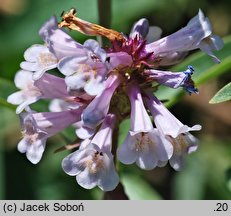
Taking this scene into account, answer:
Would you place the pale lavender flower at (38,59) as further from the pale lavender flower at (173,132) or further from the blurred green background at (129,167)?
the blurred green background at (129,167)

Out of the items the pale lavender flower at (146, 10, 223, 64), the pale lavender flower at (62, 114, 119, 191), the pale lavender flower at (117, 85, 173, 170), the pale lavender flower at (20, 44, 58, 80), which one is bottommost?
the pale lavender flower at (62, 114, 119, 191)

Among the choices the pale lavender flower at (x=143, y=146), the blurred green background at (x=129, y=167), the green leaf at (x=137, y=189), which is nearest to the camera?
the pale lavender flower at (x=143, y=146)

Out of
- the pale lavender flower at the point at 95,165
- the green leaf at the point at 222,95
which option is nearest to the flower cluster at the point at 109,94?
the pale lavender flower at the point at 95,165

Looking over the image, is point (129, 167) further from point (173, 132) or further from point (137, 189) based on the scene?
point (173, 132)

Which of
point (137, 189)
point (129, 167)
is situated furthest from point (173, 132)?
point (129, 167)

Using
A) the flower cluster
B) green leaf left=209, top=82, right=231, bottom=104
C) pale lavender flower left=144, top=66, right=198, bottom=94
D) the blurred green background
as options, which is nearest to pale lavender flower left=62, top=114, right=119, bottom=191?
the flower cluster

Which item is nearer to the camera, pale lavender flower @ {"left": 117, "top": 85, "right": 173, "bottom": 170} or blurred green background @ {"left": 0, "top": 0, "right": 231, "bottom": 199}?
pale lavender flower @ {"left": 117, "top": 85, "right": 173, "bottom": 170}

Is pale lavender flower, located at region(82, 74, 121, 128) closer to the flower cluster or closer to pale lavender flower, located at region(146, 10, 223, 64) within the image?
the flower cluster
